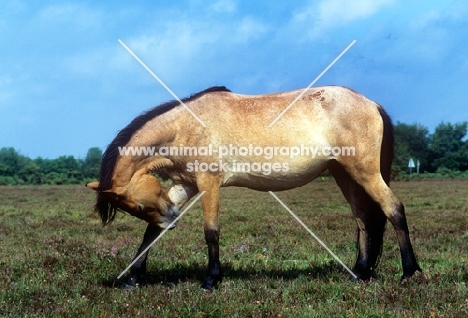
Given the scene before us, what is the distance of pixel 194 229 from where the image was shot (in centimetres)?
1263

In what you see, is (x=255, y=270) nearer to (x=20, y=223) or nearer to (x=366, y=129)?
(x=366, y=129)

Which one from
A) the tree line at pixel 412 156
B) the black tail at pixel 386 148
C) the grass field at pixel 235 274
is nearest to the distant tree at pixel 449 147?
the tree line at pixel 412 156

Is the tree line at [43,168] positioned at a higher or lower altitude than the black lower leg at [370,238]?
higher

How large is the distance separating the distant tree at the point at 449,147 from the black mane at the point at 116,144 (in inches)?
2887

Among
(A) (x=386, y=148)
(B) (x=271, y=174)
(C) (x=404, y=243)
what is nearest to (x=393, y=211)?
(C) (x=404, y=243)

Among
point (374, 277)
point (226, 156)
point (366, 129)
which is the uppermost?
point (366, 129)

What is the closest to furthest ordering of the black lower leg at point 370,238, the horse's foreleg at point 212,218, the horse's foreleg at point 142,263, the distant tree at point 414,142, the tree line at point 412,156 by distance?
the horse's foreleg at point 212,218
the horse's foreleg at point 142,263
the black lower leg at point 370,238
the tree line at point 412,156
the distant tree at point 414,142

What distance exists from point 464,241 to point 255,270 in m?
5.29

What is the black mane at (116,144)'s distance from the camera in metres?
6.55

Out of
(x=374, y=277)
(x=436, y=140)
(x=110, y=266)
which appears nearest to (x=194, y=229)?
(x=110, y=266)

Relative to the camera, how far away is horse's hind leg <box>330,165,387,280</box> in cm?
751

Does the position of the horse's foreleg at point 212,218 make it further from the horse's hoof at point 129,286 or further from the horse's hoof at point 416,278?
the horse's hoof at point 416,278

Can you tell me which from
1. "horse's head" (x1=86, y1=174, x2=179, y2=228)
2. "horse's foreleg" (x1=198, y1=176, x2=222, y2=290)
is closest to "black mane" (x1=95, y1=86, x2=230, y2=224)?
"horse's head" (x1=86, y1=174, x2=179, y2=228)

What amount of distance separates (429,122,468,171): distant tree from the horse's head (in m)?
73.7
